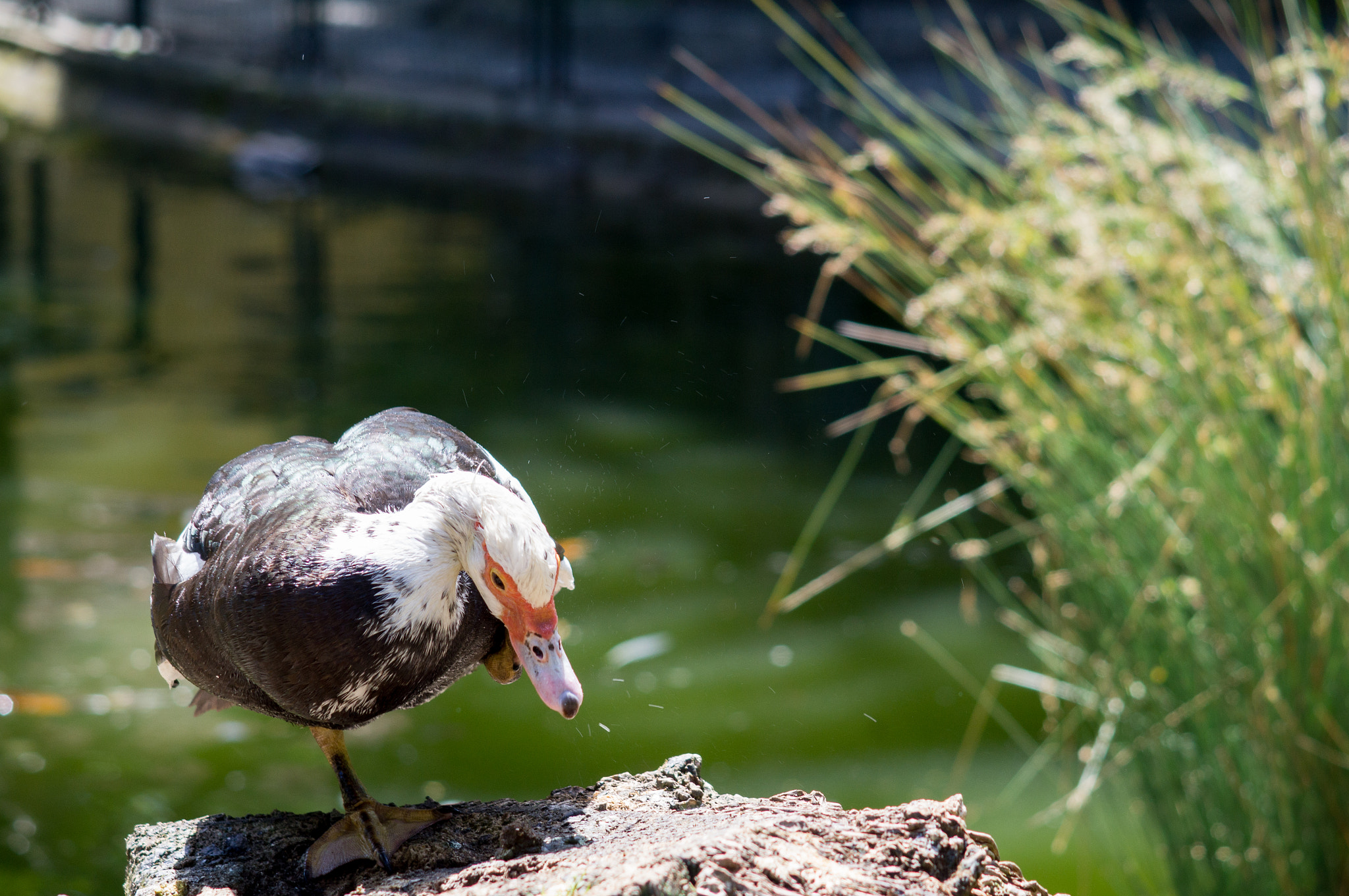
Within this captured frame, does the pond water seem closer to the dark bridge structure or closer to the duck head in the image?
the duck head

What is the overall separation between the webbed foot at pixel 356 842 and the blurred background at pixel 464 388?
0.60 feet

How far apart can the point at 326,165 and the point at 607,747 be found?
6213mm

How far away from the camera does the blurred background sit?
2.49 metres

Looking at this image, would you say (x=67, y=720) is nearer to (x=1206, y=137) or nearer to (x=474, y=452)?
(x=474, y=452)

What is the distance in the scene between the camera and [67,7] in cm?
920

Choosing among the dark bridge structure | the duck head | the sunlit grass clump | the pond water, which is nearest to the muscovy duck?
the duck head

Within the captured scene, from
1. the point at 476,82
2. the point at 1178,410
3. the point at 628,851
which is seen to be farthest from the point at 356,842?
the point at 476,82

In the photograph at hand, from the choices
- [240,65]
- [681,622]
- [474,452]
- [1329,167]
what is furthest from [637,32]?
[474,452]

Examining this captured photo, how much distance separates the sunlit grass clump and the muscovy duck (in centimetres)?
73

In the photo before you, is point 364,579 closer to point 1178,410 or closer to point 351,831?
point 351,831

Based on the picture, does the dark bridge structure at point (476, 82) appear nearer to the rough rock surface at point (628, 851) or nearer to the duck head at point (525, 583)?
the rough rock surface at point (628, 851)

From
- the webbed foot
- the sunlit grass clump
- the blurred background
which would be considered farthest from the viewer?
the blurred background

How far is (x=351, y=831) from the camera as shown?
3.32ft

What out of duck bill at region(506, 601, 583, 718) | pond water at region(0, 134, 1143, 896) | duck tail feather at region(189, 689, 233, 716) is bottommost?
pond water at region(0, 134, 1143, 896)
